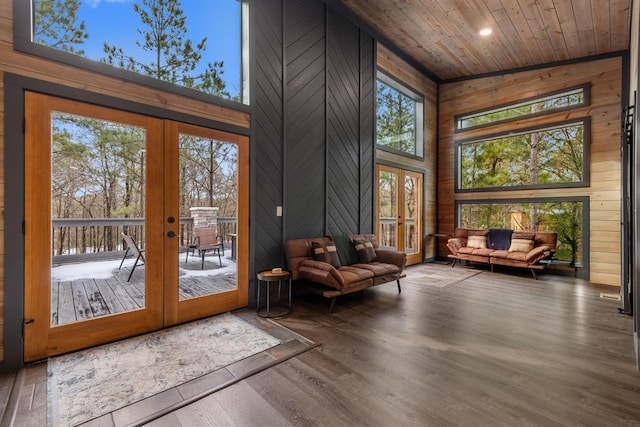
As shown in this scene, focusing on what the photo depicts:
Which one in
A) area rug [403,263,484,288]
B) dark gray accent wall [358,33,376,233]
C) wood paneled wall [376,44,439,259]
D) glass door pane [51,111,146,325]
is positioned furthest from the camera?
wood paneled wall [376,44,439,259]

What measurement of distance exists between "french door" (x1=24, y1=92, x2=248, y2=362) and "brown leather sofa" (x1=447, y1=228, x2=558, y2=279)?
190 inches

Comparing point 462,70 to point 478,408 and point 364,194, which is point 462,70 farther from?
point 478,408


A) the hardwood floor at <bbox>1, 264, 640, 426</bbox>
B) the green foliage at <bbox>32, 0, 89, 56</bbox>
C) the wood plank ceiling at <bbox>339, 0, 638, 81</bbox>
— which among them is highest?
the wood plank ceiling at <bbox>339, 0, 638, 81</bbox>

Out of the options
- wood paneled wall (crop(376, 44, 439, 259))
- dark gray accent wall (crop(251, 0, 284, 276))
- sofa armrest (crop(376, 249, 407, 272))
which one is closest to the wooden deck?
dark gray accent wall (crop(251, 0, 284, 276))

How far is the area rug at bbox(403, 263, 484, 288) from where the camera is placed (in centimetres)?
509

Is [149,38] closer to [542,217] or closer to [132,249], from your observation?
[132,249]

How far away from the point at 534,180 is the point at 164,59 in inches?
270

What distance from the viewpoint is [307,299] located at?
4.09 meters

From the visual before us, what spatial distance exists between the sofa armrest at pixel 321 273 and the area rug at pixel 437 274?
212 cm

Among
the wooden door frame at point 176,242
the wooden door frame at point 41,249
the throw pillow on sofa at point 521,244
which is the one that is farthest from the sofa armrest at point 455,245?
the wooden door frame at point 41,249

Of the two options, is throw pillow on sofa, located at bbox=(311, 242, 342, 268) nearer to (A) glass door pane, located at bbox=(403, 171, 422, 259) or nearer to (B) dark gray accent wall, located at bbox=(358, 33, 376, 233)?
(B) dark gray accent wall, located at bbox=(358, 33, 376, 233)

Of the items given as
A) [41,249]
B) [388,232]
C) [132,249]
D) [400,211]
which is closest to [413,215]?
[400,211]

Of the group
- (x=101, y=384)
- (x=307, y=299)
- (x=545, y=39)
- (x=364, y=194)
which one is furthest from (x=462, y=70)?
(x=101, y=384)

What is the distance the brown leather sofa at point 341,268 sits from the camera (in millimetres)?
3547
